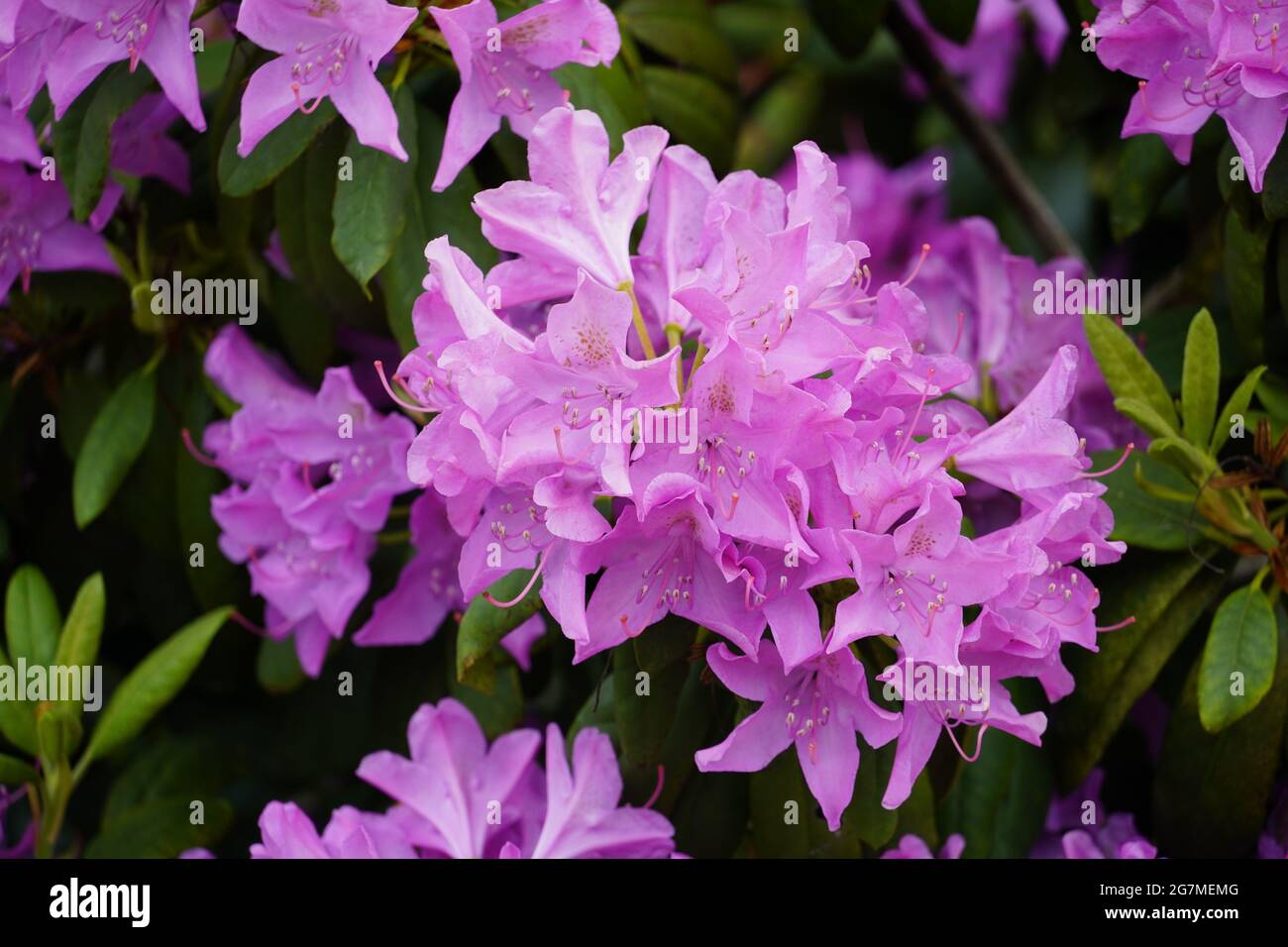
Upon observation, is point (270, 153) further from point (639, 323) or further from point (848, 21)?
point (848, 21)

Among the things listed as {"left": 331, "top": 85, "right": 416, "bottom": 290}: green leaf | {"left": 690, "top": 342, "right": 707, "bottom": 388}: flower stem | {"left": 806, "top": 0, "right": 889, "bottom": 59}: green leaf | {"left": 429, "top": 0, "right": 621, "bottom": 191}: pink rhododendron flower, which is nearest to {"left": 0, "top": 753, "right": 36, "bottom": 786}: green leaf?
{"left": 331, "top": 85, "right": 416, "bottom": 290}: green leaf

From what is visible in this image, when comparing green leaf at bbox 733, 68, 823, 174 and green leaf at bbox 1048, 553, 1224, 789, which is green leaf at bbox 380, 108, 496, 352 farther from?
green leaf at bbox 733, 68, 823, 174

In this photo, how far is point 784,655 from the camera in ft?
3.24

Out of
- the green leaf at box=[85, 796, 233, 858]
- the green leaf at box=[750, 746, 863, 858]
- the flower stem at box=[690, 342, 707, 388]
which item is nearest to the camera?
the flower stem at box=[690, 342, 707, 388]

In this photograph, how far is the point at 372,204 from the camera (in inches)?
48.6

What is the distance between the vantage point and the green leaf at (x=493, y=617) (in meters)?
1.12

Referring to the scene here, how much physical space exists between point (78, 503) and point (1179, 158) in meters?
1.06

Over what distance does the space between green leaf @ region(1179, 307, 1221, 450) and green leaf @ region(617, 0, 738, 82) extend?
0.67 metres

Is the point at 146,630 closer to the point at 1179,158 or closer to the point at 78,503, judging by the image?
the point at 78,503

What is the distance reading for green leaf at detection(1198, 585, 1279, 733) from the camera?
1129mm

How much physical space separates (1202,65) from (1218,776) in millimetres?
598

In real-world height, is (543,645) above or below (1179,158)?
below

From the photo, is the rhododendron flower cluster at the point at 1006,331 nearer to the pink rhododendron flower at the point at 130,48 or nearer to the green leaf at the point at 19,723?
the pink rhododendron flower at the point at 130,48
